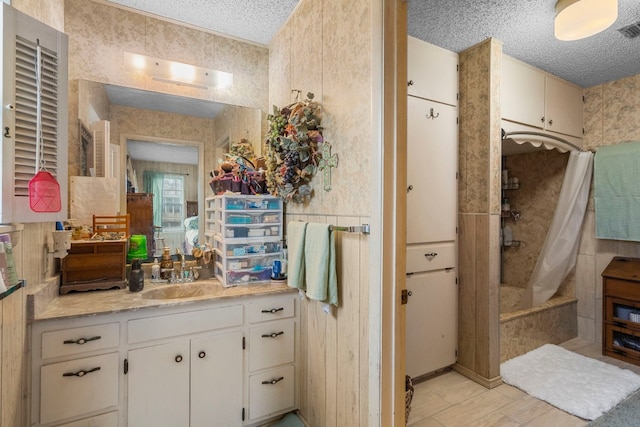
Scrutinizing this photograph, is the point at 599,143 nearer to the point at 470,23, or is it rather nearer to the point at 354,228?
the point at 470,23

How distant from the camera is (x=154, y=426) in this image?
156cm

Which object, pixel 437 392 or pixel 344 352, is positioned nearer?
pixel 344 352

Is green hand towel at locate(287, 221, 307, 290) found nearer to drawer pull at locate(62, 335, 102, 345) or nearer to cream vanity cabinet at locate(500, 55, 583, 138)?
drawer pull at locate(62, 335, 102, 345)

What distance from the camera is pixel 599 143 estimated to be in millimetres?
3045

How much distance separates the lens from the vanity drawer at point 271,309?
1.82 meters

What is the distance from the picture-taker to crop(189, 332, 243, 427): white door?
1.67 meters

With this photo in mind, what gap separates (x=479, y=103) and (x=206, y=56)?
7.00 ft

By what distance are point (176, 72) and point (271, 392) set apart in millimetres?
2279

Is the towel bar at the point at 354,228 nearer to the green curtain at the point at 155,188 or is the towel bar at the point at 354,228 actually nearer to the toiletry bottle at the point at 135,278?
the toiletry bottle at the point at 135,278

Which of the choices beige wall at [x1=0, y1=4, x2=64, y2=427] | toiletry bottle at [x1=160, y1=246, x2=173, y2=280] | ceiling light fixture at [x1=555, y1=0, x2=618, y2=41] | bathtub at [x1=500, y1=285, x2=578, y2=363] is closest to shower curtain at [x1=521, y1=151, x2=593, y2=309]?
bathtub at [x1=500, y1=285, x2=578, y2=363]

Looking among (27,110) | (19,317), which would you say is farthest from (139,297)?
(27,110)

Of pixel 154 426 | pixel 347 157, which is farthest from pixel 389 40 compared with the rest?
pixel 154 426

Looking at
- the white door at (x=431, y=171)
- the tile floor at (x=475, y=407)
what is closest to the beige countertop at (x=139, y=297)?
the white door at (x=431, y=171)

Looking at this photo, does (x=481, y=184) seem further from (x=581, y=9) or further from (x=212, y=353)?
(x=212, y=353)
